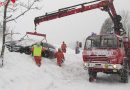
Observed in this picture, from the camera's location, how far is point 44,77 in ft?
67.9

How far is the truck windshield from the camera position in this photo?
21031 millimetres

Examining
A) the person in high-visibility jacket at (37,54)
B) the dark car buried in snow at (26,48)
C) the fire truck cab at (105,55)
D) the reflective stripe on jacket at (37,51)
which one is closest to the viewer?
the fire truck cab at (105,55)

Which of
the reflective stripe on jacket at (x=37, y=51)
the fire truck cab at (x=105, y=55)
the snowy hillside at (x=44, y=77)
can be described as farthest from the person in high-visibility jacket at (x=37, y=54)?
the fire truck cab at (x=105, y=55)

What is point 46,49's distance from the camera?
2666 cm

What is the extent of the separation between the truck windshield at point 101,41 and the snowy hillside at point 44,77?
216 cm

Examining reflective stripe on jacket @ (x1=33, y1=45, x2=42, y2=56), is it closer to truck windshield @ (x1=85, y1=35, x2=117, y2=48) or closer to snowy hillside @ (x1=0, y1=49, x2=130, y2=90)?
snowy hillside @ (x1=0, y1=49, x2=130, y2=90)

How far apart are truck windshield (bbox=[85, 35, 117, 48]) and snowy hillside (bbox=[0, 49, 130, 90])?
2162 mm

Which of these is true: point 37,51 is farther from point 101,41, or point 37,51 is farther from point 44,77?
point 101,41

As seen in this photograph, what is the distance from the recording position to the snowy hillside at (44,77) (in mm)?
17797

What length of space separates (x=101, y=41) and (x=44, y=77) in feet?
12.9

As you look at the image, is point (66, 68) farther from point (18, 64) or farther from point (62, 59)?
point (18, 64)

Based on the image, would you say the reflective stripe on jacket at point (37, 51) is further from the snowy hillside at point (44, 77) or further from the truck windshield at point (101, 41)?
the truck windshield at point (101, 41)

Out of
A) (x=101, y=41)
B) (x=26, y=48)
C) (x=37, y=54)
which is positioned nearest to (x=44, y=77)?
(x=37, y=54)

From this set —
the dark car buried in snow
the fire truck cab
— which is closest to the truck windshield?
the fire truck cab
